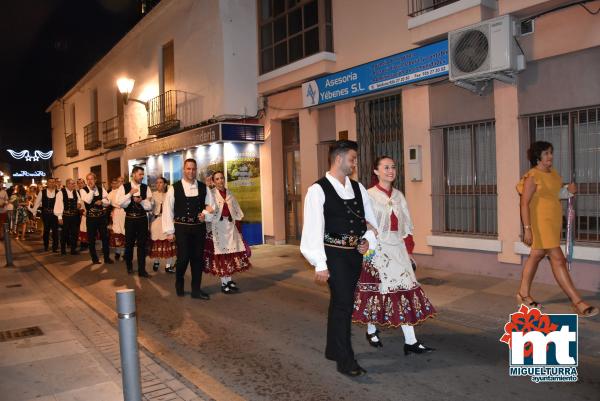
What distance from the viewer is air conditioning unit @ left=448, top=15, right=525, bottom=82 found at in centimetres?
753

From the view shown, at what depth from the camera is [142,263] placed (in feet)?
32.6

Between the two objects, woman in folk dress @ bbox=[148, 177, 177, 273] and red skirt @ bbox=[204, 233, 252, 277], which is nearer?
red skirt @ bbox=[204, 233, 252, 277]

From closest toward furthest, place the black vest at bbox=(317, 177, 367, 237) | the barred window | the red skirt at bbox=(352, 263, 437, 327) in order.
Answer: the black vest at bbox=(317, 177, 367, 237), the red skirt at bbox=(352, 263, 437, 327), the barred window

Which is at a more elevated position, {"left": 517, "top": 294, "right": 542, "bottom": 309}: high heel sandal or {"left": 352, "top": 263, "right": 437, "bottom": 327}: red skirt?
{"left": 352, "top": 263, "right": 437, "bottom": 327}: red skirt

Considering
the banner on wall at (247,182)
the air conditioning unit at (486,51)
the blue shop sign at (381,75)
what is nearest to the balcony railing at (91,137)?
the banner on wall at (247,182)

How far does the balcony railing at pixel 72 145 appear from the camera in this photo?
2954 cm

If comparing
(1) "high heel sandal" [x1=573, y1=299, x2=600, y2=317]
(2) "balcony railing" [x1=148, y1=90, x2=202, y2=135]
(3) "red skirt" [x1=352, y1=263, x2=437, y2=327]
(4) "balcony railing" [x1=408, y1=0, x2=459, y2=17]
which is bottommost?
(1) "high heel sandal" [x1=573, y1=299, x2=600, y2=317]

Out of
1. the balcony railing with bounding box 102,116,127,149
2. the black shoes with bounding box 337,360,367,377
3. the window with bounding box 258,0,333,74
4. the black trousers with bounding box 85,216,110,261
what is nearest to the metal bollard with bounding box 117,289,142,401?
the black shoes with bounding box 337,360,367,377

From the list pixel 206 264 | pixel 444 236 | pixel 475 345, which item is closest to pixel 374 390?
pixel 475 345

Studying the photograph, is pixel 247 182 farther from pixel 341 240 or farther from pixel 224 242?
pixel 341 240

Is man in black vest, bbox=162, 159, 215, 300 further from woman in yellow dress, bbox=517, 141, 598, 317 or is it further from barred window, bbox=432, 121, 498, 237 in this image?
woman in yellow dress, bbox=517, 141, 598, 317

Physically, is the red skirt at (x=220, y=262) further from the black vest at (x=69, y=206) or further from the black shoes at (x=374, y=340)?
the black vest at (x=69, y=206)

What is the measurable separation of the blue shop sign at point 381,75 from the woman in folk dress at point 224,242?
3.81 m

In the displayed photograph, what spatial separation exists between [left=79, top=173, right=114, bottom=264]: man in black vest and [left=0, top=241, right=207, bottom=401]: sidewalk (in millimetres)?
3548
